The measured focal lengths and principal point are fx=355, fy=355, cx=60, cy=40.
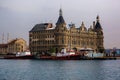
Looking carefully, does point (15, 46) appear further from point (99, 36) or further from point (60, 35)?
point (99, 36)

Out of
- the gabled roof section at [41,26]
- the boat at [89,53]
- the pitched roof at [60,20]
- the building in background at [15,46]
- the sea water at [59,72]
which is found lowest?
the sea water at [59,72]

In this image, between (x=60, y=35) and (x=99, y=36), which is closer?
(x=60, y=35)

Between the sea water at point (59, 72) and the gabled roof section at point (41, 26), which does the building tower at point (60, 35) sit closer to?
the gabled roof section at point (41, 26)

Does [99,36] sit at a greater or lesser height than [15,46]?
greater

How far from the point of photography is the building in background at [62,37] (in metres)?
152

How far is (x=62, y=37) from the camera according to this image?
152 m

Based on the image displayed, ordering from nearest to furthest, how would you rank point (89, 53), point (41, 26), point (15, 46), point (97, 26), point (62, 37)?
point (89, 53) < point (62, 37) < point (41, 26) < point (97, 26) < point (15, 46)

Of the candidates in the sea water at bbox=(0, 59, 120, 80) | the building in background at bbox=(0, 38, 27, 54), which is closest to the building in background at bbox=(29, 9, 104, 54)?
the building in background at bbox=(0, 38, 27, 54)

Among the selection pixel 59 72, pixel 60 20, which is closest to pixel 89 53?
pixel 60 20

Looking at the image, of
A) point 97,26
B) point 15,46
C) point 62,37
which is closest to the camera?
point 62,37

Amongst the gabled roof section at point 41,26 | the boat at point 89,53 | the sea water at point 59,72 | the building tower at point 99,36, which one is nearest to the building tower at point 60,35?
the gabled roof section at point 41,26

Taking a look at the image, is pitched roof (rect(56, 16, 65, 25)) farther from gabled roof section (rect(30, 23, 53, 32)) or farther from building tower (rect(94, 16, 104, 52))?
building tower (rect(94, 16, 104, 52))

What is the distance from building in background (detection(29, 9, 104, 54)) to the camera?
15236 centimetres

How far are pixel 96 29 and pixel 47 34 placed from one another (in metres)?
30.0
